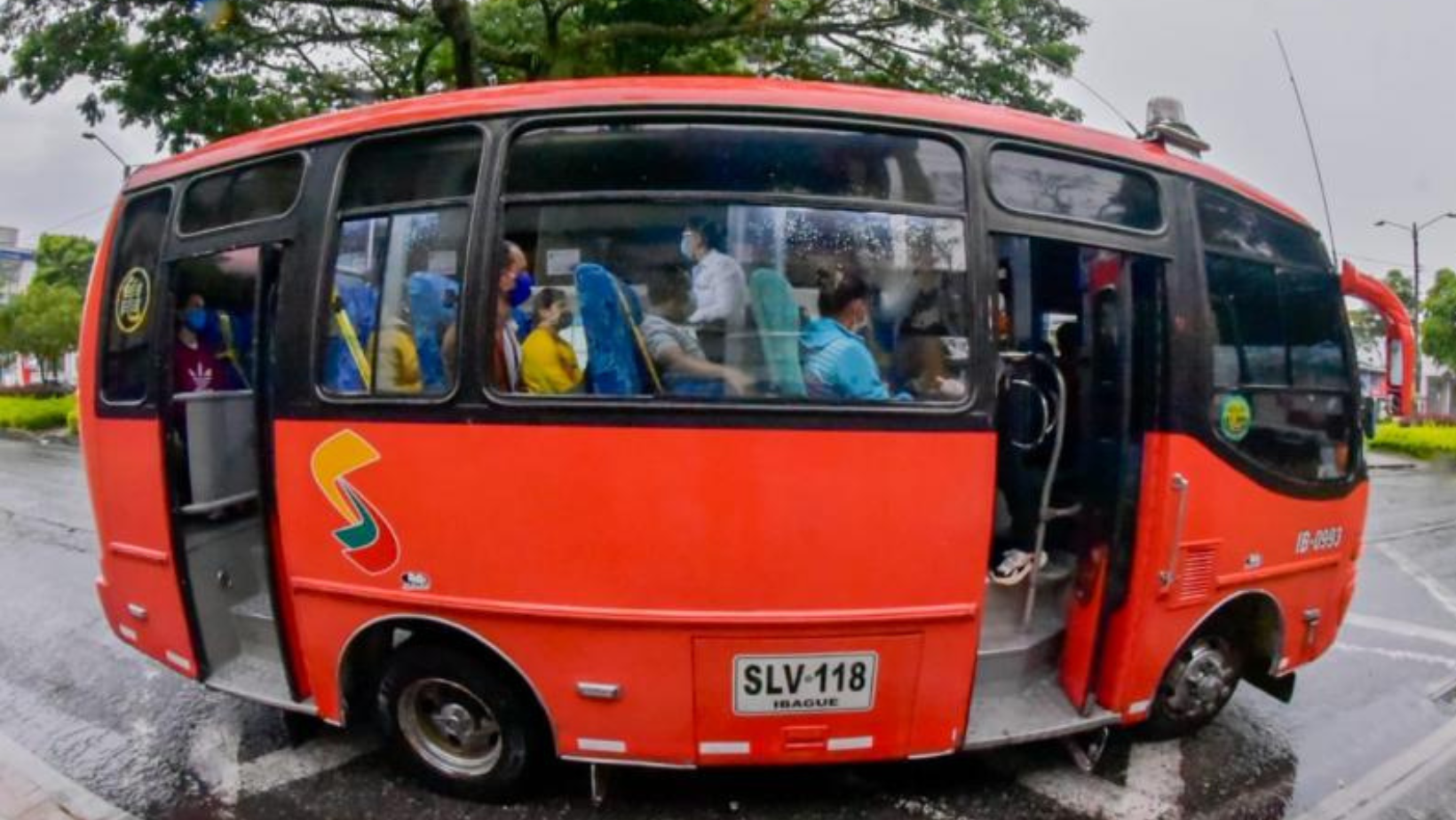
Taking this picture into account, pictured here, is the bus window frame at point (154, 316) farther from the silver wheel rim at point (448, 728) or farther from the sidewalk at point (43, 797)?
the silver wheel rim at point (448, 728)

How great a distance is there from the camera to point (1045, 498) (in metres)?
3.83

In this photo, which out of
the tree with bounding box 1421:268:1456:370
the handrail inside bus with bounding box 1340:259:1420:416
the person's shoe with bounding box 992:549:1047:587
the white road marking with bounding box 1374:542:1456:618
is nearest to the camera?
the person's shoe with bounding box 992:549:1047:587

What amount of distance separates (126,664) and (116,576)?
1396 mm

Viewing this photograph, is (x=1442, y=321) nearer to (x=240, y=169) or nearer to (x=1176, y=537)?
(x=1176, y=537)

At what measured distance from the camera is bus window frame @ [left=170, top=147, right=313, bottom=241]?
11.9 feet

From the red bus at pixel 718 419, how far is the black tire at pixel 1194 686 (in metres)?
0.05

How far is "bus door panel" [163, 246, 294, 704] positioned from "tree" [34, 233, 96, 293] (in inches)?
2023

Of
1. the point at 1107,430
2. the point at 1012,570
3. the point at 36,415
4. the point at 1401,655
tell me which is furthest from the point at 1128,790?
the point at 36,415

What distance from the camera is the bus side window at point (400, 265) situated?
134 inches

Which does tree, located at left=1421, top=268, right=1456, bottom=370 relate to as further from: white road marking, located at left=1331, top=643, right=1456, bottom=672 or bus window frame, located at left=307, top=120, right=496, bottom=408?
bus window frame, located at left=307, top=120, right=496, bottom=408

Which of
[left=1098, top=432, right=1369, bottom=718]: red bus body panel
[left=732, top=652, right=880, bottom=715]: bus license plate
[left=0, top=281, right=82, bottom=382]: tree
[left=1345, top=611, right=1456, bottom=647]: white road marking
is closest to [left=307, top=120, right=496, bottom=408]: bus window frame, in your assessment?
[left=732, top=652, right=880, bottom=715]: bus license plate

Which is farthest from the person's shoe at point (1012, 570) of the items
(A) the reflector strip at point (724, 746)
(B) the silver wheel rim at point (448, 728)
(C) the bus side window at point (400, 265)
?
(C) the bus side window at point (400, 265)

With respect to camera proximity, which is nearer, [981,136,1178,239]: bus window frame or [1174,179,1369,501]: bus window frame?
[981,136,1178,239]: bus window frame

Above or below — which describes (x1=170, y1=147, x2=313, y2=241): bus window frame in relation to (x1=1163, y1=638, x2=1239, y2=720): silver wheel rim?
above
